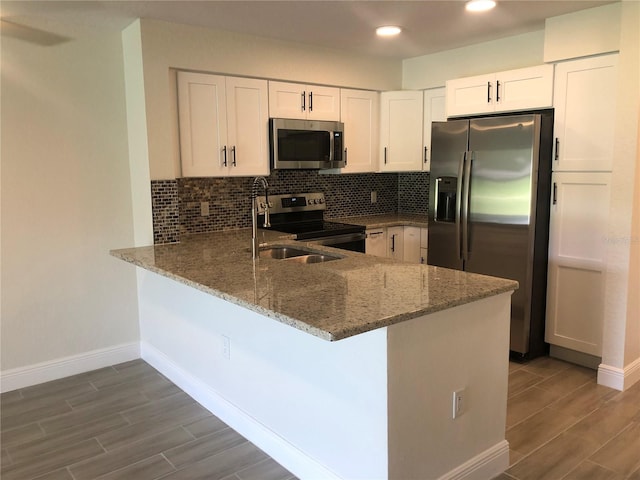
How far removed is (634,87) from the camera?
2.99m

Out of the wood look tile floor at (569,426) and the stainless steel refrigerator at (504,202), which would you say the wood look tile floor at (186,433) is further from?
the stainless steel refrigerator at (504,202)

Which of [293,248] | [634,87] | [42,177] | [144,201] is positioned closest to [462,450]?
[293,248]

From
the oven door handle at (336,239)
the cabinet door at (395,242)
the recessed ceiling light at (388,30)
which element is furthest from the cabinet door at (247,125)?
the cabinet door at (395,242)

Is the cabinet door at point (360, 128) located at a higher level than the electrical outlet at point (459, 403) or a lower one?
higher

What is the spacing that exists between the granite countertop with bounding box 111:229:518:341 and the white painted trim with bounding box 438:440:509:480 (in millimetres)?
749

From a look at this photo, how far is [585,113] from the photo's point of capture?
337 centimetres

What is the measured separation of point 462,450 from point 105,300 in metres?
2.69

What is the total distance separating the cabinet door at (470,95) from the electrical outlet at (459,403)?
2.47 m

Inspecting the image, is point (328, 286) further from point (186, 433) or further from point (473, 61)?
point (473, 61)

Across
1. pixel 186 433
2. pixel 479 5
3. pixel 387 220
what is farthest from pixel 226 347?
pixel 479 5

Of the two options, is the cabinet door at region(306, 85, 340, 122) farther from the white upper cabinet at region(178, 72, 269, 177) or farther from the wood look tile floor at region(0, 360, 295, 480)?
the wood look tile floor at region(0, 360, 295, 480)

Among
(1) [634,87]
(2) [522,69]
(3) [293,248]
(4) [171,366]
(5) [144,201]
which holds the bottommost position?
(4) [171,366]

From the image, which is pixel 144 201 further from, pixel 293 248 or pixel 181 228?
pixel 293 248

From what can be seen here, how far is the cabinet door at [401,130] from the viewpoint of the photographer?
4.69 metres
